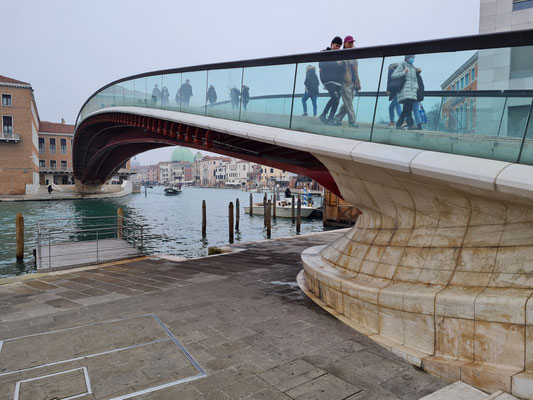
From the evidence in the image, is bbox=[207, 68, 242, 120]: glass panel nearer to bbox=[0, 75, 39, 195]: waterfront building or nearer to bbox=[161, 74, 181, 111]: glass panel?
bbox=[161, 74, 181, 111]: glass panel

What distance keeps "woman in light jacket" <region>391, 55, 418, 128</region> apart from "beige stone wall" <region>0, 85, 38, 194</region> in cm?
5913

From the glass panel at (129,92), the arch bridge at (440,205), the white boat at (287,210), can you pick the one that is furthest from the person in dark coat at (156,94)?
the white boat at (287,210)

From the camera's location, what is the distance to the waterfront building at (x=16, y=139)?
2056 inches

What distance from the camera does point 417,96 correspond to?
560 centimetres

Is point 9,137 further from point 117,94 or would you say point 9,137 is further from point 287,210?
point 287,210

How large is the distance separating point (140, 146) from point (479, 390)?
1388 inches

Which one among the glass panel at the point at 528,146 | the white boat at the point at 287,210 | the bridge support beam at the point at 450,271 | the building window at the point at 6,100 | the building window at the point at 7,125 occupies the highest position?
the building window at the point at 6,100

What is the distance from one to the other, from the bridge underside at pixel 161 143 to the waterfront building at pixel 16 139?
23.3ft

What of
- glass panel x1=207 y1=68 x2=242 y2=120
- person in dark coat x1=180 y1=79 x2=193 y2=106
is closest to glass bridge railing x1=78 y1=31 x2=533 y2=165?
glass panel x1=207 y1=68 x2=242 y2=120

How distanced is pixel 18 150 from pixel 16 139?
1625 mm

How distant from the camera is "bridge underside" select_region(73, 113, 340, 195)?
1099 centimetres

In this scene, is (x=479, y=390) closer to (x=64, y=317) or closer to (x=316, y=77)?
(x=316, y=77)

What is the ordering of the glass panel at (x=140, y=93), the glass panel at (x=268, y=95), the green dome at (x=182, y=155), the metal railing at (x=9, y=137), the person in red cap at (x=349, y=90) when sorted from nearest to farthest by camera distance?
the person in red cap at (x=349, y=90) → the glass panel at (x=268, y=95) → the glass panel at (x=140, y=93) → the metal railing at (x=9, y=137) → the green dome at (x=182, y=155)

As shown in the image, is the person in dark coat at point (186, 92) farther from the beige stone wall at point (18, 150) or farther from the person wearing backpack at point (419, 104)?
the beige stone wall at point (18, 150)
